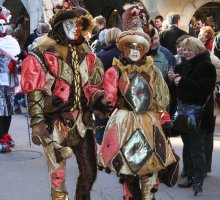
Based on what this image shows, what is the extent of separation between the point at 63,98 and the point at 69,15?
66cm

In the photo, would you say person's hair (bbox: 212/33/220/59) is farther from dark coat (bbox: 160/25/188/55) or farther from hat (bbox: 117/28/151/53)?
hat (bbox: 117/28/151/53)

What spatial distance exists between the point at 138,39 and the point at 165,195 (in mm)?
1848

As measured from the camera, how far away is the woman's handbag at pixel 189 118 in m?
5.21

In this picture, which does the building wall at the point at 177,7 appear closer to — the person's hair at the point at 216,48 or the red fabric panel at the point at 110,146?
the person's hair at the point at 216,48

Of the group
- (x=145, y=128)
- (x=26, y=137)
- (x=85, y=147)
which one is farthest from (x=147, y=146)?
(x=26, y=137)

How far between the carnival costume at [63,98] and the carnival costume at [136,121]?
0.17 metres

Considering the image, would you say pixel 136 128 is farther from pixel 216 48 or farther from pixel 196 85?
pixel 216 48

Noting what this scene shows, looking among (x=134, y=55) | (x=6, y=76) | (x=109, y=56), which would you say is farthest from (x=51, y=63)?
(x=6, y=76)

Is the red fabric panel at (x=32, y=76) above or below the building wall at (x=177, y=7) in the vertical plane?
below

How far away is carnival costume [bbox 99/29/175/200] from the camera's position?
4.10m

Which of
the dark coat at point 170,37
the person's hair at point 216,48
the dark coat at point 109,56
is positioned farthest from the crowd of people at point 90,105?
the dark coat at point 170,37

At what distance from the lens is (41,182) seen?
5.67 m

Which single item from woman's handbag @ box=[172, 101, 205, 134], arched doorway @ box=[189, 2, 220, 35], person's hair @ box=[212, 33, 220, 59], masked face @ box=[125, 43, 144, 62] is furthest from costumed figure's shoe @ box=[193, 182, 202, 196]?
arched doorway @ box=[189, 2, 220, 35]

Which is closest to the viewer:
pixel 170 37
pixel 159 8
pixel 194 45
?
pixel 194 45
